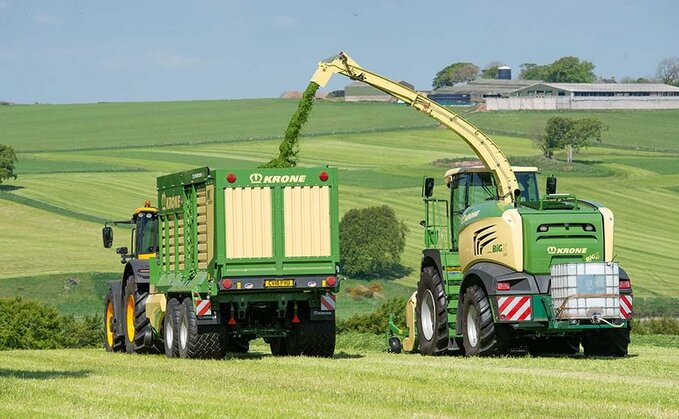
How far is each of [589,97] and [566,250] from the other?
442 ft

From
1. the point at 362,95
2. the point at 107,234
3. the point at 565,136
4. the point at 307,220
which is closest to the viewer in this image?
the point at 307,220

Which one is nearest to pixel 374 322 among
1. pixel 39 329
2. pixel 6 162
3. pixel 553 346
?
pixel 39 329

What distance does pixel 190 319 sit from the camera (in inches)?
970

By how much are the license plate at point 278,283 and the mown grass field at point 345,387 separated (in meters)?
1.28

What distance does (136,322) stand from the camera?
2825 cm

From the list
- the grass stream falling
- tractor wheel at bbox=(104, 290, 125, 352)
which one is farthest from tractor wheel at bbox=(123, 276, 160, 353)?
the grass stream falling

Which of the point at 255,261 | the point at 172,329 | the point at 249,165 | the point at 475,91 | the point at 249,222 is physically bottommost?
the point at 172,329

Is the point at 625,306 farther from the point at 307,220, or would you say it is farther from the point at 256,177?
the point at 256,177

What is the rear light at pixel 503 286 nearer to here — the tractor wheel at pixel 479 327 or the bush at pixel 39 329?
the tractor wheel at pixel 479 327

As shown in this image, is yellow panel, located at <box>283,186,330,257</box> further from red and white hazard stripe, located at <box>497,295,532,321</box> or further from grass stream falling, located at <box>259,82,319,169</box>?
grass stream falling, located at <box>259,82,319,169</box>

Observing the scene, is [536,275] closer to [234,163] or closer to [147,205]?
[147,205]

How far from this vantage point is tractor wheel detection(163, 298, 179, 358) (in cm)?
2553

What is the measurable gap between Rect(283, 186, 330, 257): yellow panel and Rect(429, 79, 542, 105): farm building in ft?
494

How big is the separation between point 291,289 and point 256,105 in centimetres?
13116
